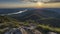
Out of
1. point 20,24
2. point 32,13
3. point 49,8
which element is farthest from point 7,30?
point 49,8

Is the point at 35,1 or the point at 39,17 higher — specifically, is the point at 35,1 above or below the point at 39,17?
above

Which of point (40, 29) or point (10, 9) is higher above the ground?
point (10, 9)

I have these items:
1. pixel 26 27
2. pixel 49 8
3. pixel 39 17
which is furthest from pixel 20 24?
pixel 49 8

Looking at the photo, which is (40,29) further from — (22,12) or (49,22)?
(22,12)

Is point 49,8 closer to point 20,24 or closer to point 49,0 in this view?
point 49,0

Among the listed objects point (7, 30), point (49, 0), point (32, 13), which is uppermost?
point (49, 0)

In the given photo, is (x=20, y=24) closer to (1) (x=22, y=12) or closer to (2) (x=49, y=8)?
(1) (x=22, y=12)

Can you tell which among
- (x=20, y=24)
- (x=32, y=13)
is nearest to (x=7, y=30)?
(x=20, y=24)
